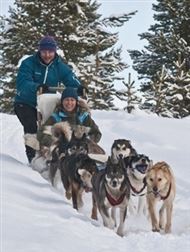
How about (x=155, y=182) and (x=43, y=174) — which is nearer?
(x=155, y=182)

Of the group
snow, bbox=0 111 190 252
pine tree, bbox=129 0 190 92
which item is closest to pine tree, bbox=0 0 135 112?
pine tree, bbox=129 0 190 92

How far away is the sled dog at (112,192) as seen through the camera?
546 centimetres

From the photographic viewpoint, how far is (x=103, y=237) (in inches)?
172

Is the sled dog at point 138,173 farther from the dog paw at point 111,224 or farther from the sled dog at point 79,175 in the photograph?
the dog paw at point 111,224

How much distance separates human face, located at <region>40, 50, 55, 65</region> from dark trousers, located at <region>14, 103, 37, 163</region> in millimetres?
700

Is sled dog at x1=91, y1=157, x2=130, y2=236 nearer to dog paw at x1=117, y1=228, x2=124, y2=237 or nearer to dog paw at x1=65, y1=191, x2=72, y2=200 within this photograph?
dog paw at x1=117, y1=228, x2=124, y2=237

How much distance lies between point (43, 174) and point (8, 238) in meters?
3.49

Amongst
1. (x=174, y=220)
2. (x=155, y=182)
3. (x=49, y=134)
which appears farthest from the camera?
(x=49, y=134)

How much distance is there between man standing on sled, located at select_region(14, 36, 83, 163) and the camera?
24.6 ft

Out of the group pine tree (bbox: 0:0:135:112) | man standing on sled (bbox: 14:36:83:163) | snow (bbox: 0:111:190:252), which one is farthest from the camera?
pine tree (bbox: 0:0:135:112)

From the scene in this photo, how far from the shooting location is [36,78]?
7789 millimetres

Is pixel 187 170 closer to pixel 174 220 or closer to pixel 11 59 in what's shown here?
pixel 174 220

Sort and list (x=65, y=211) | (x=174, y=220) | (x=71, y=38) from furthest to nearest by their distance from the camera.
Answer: (x=71, y=38)
(x=174, y=220)
(x=65, y=211)

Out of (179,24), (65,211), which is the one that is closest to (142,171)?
(65,211)
